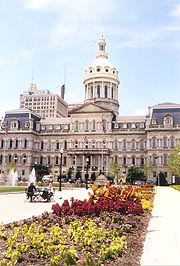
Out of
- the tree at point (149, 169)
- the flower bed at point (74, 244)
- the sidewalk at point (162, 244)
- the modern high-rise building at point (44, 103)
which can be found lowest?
the sidewalk at point (162, 244)

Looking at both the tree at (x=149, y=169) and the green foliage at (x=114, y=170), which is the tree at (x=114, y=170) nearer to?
the green foliage at (x=114, y=170)

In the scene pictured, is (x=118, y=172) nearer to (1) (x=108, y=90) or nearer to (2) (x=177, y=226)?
(1) (x=108, y=90)

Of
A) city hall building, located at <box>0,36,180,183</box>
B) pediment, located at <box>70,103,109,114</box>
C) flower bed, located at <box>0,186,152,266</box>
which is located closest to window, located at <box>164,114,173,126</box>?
city hall building, located at <box>0,36,180,183</box>

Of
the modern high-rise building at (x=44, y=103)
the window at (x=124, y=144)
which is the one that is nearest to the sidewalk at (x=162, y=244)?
the window at (x=124, y=144)

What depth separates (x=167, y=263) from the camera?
7629 millimetres

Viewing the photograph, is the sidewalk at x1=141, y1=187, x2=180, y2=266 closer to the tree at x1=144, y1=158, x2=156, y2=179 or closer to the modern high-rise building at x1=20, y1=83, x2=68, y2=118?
the tree at x1=144, y1=158, x2=156, y2=179

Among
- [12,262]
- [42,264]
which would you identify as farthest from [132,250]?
[12,262]

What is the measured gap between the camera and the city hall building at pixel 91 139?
85125 mm

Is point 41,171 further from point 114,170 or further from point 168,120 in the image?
point 168,120

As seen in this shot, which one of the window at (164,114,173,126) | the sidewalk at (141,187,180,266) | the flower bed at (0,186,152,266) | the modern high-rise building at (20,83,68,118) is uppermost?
the modern high-rise building at (20,83,68,118)

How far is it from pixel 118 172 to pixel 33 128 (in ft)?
101

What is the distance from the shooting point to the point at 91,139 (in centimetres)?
9075

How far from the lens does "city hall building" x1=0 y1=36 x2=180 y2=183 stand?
85.1 m

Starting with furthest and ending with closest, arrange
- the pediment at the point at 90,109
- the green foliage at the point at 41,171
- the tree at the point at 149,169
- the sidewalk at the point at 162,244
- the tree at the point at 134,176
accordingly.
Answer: the pediment at the point at 90,109
the green foliage at the point at 41,171
the tree at the point at 149,169
the tree at the point at 134,176
the sidewalk at the point at 162,244
